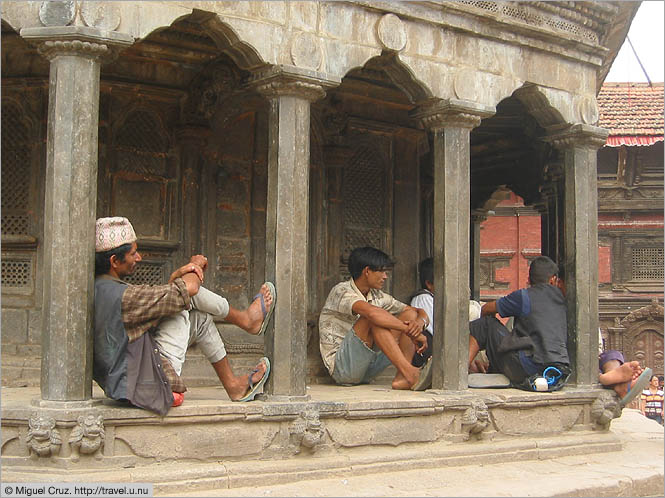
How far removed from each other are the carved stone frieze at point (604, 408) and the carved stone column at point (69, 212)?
4928mm

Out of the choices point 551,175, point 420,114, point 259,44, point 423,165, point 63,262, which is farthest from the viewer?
point 423,165

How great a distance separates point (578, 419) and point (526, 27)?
12.4 ft

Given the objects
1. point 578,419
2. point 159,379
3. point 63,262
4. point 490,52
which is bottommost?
point 578,419

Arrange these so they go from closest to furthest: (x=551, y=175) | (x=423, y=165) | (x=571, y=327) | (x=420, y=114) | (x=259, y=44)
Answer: (x=259, y=44)
(x=420, y=114)
(x=571, y=327)
(x=551, y=175)
(x=423, y=165)

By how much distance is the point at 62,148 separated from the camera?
19.5 ft

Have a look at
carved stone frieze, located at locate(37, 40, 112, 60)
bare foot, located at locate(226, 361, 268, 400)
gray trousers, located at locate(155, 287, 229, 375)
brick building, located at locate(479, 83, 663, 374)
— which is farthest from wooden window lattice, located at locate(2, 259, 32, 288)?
brick building, located at locate(479, 83, 663, 374)

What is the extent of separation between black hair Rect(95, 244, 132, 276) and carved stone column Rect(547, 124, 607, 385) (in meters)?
4.50

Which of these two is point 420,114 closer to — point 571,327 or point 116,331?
point 571,327

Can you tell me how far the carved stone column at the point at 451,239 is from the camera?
305 inches


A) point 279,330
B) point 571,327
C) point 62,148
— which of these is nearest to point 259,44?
point 62,148

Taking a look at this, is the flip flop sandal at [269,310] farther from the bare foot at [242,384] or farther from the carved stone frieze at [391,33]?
the carved stone frieze at [391,33]

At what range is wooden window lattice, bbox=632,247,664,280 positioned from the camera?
19.9 meters

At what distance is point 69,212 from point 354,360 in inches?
133

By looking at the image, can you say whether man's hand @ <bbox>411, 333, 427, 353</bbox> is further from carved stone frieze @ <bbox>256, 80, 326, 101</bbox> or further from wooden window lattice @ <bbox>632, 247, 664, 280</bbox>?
wooden window lattice @ <bbox>632, 247, 664, 280</bbox>
